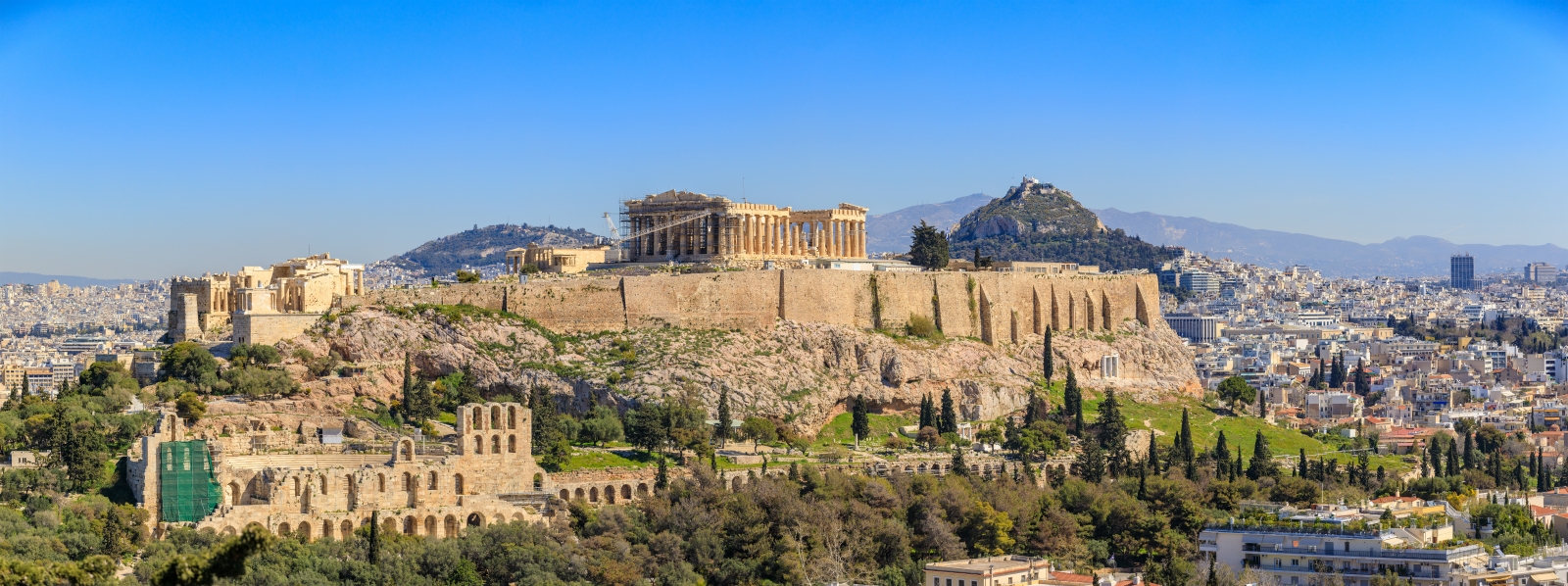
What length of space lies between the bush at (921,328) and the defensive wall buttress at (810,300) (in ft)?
0.81

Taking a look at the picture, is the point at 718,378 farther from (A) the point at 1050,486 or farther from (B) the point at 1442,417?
(B) the point at 1442,417

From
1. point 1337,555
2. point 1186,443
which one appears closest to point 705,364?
point 1186,443

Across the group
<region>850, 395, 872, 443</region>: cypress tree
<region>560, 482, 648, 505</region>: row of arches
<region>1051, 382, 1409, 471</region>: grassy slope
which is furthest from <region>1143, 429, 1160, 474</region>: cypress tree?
<region>560, 482, 648, 505</region>: row of arches

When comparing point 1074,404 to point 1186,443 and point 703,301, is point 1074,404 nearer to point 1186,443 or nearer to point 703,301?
point 1186,443

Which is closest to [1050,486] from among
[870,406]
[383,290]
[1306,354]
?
[870,406]

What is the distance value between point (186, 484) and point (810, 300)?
109ft

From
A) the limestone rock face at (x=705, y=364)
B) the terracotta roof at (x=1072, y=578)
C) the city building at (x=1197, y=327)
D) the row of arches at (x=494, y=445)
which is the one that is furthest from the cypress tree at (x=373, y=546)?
the city building at (x=1197, y=327)

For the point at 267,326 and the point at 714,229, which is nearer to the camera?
the point at 267,326

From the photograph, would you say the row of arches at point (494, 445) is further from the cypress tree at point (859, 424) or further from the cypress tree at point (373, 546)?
the cypress tree at point (859, 424)

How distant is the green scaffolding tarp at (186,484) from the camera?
5438 cm

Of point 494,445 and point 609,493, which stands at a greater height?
point 494,445

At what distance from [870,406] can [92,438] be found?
3086 centimetres

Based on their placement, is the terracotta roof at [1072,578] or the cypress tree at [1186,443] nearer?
the terracotta roof at [1072,578]

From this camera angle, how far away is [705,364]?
76.8 metres
